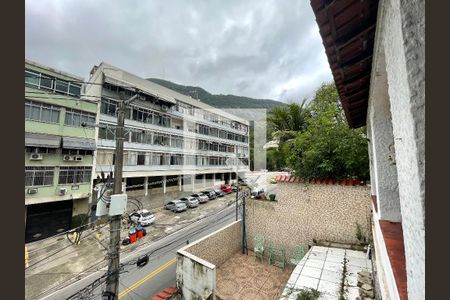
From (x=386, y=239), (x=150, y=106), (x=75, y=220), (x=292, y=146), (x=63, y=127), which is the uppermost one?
(x=150, y=106)

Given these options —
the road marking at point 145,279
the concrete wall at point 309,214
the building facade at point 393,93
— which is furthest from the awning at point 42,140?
the building facade at point 393,93

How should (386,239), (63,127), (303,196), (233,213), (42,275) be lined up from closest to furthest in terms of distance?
(386,239), (303,196), (42,275), (63,127), (233,213)

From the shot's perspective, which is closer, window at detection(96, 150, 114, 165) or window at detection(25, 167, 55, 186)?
window at detection(25, 167, 55, 186)

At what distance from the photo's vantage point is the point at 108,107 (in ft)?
60.2

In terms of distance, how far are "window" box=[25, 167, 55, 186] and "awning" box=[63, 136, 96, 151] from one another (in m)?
1.84

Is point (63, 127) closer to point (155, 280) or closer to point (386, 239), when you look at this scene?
point (155, 280)

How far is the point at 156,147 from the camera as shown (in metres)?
22.4

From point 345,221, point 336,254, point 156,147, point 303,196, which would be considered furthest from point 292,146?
point 156,147

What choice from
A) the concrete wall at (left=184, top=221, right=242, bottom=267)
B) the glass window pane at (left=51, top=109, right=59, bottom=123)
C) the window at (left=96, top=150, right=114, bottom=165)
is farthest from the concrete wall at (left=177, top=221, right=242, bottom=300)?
the glass window pane at (left=51, top=109, right=59, bottom=123)

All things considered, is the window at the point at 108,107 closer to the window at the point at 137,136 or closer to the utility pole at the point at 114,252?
the window at the point at 137,136

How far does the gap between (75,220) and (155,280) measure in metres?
9.77

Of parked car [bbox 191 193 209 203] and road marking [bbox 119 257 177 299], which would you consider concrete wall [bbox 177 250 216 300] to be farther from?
parked car [bbox 191 193 209 203]

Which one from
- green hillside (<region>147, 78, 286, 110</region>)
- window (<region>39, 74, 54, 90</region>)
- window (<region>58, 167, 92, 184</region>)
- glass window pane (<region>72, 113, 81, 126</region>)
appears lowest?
window (<region>58, 167, 92, 184</region>)

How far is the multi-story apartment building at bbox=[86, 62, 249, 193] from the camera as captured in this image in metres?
18.3
